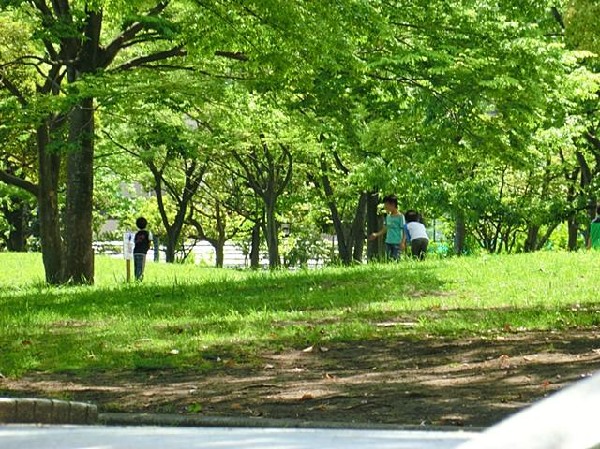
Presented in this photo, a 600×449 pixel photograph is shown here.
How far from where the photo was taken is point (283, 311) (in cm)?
1227

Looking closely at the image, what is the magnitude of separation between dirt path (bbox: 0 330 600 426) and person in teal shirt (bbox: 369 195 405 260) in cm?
1033

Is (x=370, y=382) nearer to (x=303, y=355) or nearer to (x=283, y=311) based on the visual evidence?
(x=303, y=355)

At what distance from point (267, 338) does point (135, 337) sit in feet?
4.36

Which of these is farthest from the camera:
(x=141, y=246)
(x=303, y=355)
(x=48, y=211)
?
(x=48, y=211)

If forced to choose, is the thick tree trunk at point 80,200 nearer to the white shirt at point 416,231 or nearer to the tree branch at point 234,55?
the tree branch at point 234,55

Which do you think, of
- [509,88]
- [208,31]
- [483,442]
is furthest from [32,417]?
[509,88]

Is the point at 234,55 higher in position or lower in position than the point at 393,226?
higher

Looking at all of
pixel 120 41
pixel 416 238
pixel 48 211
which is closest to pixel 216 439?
pixel 120 41

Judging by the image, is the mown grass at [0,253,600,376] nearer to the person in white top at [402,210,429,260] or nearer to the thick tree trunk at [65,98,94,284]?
the person in white top at [402,210,429,260]

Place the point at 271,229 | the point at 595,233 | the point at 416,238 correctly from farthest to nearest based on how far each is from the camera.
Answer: the point at 271,229, the point at 595,233, the point at 416,238

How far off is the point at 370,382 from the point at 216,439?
621 cm

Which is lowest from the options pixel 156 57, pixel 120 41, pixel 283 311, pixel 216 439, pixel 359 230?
pixel 283 311

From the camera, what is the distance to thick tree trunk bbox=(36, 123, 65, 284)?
920 inches

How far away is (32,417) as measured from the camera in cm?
493
